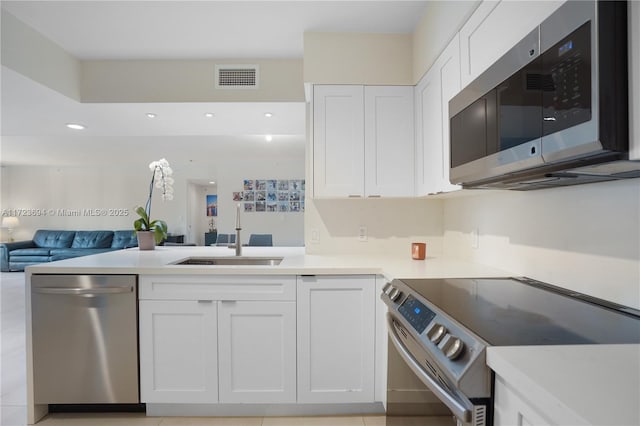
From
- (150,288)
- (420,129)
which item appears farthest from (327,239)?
(150,288)

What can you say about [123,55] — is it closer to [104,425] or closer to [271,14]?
[271,14]

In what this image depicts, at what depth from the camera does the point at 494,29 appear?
1.23m

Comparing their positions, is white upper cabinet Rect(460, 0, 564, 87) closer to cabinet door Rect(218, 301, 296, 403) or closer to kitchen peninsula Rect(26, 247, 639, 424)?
kitchen peninsula Rect(26, 247, 639, 424)

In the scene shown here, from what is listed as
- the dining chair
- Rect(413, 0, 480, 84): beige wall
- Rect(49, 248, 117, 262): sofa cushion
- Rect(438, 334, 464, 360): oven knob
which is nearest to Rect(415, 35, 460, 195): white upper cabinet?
Rect(413, 0, 480, 84): beige wall

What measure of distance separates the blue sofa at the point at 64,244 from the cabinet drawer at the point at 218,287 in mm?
5586

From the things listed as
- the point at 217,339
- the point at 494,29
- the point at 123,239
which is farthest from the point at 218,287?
the point at 123,239

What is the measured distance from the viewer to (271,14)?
200 centimetres

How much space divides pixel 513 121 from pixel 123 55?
2711 millimetres

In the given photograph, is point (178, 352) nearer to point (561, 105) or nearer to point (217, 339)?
point (217, 339)

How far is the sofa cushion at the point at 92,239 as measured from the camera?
7.08m

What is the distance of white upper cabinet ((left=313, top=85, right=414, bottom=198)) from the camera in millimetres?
2188

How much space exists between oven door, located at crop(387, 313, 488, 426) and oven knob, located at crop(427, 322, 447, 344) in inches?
2.4

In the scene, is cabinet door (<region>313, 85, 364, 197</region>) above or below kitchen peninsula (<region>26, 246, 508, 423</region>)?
above

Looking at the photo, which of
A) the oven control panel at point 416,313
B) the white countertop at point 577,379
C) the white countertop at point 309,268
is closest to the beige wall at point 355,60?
the white countertop at point 309,268
